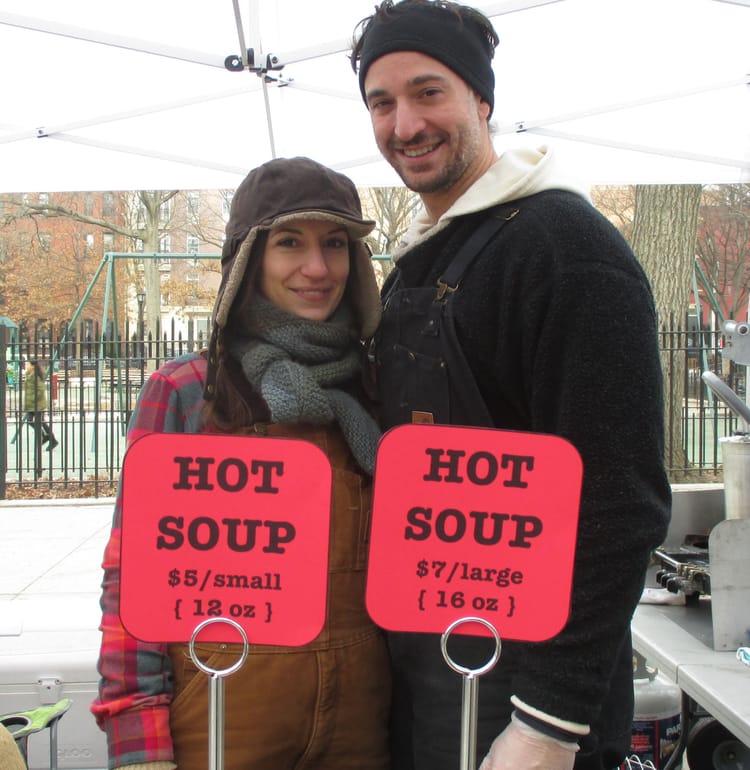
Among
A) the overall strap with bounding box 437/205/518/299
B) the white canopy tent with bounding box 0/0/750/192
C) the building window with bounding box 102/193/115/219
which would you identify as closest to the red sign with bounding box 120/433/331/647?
the overall strap with bounding box 437/205/518/299

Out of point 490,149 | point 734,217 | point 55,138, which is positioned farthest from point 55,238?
point 490,149

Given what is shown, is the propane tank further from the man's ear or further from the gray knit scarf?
the man's ear

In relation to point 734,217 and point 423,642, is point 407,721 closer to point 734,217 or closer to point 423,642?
point 423,642

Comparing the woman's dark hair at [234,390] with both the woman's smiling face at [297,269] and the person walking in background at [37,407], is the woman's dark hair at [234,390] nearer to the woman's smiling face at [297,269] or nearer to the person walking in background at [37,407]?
the woman's smiling face at [297,269]

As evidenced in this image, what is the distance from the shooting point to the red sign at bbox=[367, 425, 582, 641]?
106 centimetres

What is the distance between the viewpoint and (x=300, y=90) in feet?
14.4

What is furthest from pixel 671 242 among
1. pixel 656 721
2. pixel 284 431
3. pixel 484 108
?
pixel 284 431

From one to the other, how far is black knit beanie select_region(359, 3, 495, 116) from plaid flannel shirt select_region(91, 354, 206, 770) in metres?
0.76

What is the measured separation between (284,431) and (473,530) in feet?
1.70

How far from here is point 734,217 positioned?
20719 millimetres

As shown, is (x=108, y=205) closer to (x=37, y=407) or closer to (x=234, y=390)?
(x=37, y=407)

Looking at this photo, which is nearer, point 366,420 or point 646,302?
point 646,302

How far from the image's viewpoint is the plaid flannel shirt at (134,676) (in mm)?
1329

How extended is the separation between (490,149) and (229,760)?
3.95 ft
